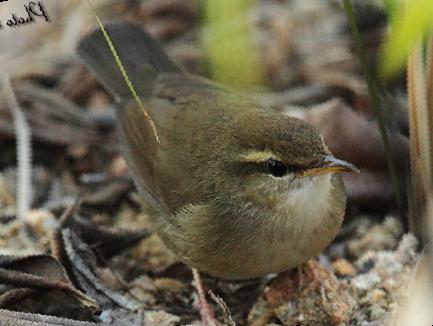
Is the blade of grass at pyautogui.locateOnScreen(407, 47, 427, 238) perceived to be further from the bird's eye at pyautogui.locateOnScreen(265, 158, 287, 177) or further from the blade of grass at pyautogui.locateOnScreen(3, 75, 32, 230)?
the blade of grass at pyautogui.locateOnScreen(3, 75, 32, 230)

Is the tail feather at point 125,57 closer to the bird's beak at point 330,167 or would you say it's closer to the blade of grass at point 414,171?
the blade of grass at point 414,171

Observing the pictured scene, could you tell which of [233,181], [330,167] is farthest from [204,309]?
[330,167]

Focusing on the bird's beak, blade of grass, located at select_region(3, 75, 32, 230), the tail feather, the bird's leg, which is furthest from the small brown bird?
blade of grass, located at select_region(3, 75, 32, 230)

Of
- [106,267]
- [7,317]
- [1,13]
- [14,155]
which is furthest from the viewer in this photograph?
[1,13]

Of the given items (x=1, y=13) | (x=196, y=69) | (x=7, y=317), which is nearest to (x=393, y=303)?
(x=7, y=317)

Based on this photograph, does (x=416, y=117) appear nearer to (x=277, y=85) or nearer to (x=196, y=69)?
(x=277, y=85)

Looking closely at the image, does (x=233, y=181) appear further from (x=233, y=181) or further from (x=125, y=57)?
(x=125, y=57)

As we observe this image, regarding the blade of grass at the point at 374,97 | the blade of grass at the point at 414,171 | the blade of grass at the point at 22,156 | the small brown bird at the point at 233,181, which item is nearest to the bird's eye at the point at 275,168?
the small brown bird at the point at 233,181
